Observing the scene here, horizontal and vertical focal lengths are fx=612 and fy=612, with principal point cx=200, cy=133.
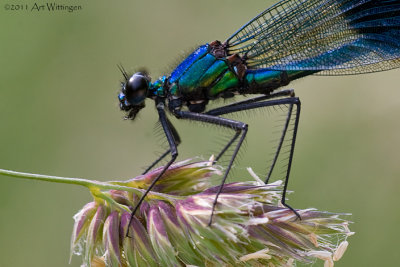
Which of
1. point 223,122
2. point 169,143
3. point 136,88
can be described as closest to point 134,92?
point 136,88

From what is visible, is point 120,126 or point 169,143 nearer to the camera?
point 169,143

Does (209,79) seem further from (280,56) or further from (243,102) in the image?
(280,56)

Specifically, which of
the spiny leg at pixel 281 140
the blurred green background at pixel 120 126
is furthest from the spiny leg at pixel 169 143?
the blurred green background at pixel 120 126

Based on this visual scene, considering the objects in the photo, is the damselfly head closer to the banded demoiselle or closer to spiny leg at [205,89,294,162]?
the banded demoiselle

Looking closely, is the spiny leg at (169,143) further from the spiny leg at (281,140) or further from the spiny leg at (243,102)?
the spiny leg at (281,140)

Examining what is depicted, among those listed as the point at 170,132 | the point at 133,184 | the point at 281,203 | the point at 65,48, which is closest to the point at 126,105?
the point at 170,132

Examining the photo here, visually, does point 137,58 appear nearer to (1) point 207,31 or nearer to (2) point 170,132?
(1) point 207,31
